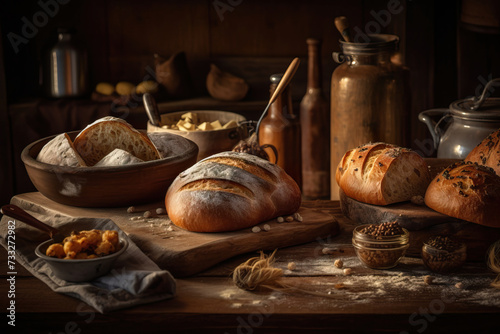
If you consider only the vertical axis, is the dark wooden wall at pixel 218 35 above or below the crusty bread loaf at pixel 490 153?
above

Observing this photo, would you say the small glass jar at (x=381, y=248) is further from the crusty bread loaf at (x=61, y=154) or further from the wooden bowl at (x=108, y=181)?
the crusty bread loaf at (x=61, y=154)

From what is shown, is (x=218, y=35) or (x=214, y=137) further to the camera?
(x=218, y=35)

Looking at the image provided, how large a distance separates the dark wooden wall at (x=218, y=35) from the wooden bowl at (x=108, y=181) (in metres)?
1.89

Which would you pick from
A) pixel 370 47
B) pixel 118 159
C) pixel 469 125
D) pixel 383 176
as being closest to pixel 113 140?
pixel 118 159

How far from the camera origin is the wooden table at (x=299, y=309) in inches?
47.9

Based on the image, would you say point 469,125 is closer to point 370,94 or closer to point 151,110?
point 370,94

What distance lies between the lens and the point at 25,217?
1414mm

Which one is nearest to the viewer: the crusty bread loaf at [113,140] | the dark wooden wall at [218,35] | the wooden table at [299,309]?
the wooden table at [299,309]

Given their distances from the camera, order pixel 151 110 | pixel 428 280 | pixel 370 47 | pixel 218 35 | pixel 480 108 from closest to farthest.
→ pixel 428 280 → pixel 480 108 → pixel 370 47 → pixel 151 110 → pixel 218 35

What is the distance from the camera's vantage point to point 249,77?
11.8ft

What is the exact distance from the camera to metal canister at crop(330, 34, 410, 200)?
2084mm

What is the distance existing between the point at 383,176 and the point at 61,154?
0.90 m

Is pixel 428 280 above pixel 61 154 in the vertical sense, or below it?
below

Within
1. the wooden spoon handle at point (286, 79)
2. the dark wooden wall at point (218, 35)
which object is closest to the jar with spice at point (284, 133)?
the wooden spoon handle at point (286, 79)
